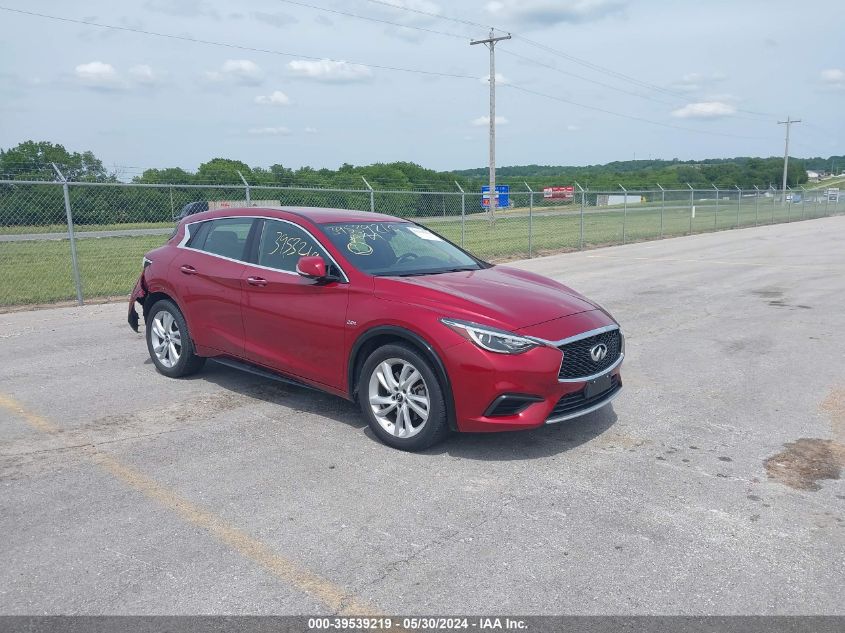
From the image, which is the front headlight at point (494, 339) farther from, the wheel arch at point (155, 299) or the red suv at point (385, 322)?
the wheel arch at point (155, 299)

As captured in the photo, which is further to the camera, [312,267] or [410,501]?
[312,267]

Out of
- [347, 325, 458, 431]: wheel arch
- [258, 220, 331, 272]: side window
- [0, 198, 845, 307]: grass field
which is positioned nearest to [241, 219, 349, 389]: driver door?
[258, 220, 331, 272]: side window

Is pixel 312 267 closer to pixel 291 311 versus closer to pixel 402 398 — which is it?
pixel 291 311

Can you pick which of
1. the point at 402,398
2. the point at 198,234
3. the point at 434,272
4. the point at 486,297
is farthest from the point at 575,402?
the point at 198,234

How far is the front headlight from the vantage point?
14.6 ft

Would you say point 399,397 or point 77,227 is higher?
point 77,227

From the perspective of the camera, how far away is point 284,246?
224 inches

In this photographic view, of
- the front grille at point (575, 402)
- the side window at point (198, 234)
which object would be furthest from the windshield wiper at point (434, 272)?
the side window at point (198, 234)

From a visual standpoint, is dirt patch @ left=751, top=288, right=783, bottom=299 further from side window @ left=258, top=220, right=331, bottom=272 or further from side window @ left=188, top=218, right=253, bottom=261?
side window @ left=188, top=218, right=253, bottom=261

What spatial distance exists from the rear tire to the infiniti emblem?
345 centimetres

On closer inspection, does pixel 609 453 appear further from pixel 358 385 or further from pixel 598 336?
pixel 358 385

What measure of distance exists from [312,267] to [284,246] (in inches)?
28.5

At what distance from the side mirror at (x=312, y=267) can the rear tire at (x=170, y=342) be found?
175 cm

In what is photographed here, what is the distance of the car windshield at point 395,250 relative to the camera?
538 centimetres
